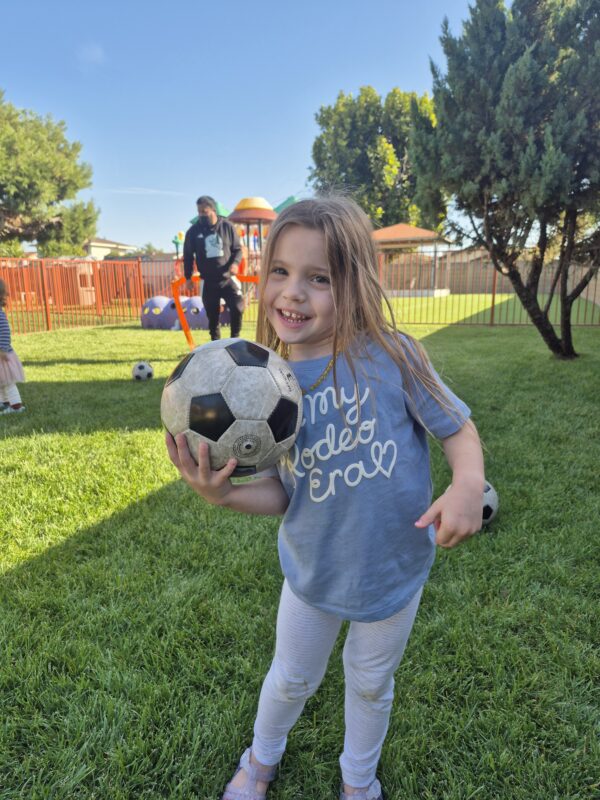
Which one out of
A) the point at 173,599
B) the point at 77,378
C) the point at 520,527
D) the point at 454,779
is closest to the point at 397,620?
the point at 454,779

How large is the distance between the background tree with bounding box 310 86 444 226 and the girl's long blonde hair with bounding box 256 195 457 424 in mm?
35141

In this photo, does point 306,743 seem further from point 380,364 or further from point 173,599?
point 380,364

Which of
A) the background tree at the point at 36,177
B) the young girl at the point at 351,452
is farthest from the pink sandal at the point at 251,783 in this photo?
the background tree at the point at 36,177

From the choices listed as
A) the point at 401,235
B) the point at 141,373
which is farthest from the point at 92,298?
the point at 401,235

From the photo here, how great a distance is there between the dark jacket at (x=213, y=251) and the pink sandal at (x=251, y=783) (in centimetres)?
722

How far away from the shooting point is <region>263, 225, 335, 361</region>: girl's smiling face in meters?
1.34

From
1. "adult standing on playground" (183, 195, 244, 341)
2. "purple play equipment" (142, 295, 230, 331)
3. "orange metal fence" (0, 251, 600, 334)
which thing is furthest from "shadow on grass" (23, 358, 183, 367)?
"orange metal fence" (0, 251, 600, 334)

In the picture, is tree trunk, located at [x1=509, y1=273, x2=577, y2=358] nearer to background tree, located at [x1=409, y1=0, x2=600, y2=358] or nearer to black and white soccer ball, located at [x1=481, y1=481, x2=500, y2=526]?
background tree, located at [x1=409, y1=0, x2=600, y2=358]

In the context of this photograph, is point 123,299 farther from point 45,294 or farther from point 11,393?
point 11,393

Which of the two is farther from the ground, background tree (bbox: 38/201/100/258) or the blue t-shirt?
background tree (bbox: 38/201/100/258)

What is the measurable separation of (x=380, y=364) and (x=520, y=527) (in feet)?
7.25

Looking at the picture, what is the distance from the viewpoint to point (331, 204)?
141 centimetres

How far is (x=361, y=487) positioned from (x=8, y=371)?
542cm

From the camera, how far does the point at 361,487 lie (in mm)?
1325
